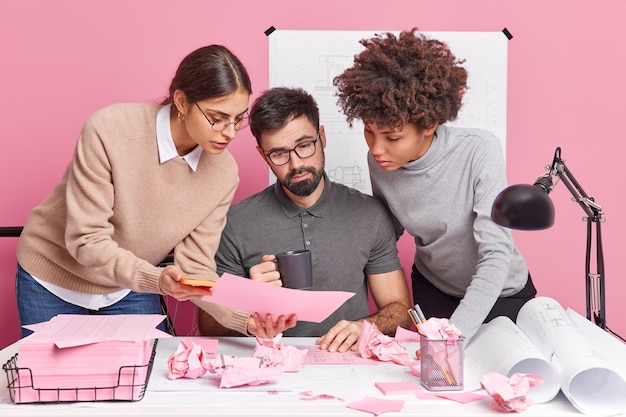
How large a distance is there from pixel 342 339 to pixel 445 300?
0.64 metres

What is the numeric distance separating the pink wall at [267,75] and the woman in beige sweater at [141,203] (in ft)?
3.04

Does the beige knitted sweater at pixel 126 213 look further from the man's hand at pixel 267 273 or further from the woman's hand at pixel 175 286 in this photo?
the man's hand at pixel 267 273

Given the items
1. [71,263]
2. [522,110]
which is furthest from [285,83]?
[71,263]

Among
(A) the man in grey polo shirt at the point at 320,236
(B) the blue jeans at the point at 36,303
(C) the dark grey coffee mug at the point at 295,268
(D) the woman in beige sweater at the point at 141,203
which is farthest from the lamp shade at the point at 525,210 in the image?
(B) the blue jeans at the point at 36,303

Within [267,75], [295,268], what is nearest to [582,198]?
[295,268]

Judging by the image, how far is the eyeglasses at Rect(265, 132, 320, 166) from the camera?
2480mm

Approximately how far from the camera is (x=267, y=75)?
10.5ft

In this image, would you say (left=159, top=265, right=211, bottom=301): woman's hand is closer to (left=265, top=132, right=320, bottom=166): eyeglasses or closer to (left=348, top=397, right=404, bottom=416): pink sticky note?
(left=348, top=397, right=404, bottom=416): pink sticky note

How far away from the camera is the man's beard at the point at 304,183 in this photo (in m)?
2.50

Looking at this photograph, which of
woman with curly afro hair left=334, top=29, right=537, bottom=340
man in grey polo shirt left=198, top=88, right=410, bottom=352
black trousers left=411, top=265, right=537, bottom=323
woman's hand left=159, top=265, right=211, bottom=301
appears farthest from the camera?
man in grey polo shirt left=198, top=88, right=410, bottom=352

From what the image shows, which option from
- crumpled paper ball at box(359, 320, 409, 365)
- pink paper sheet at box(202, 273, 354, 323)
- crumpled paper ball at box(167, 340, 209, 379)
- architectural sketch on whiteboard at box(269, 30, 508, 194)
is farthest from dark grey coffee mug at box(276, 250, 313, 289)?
architectural sketch on whiteboard at box(269, 30, 508, 194)

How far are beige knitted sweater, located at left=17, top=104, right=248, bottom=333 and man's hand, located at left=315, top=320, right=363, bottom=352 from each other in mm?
253

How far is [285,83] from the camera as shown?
320cm

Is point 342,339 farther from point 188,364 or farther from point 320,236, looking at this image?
point 320,236
